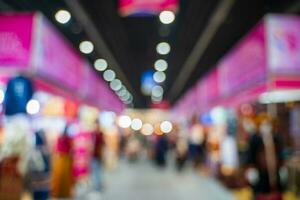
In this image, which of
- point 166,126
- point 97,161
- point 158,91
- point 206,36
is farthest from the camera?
point 158,91

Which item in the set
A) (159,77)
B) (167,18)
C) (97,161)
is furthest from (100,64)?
(97,161)

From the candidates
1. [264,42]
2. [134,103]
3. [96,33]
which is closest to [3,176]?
[264,42]

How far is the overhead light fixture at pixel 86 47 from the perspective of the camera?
1539 centimetres

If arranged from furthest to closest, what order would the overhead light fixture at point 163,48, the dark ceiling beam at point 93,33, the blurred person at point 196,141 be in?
the overhead light fixture at point 163,48, the blurred person at point 196,141, the dark ceiling beam at point 93,33

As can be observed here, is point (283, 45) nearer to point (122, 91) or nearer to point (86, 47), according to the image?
point (86, 47)

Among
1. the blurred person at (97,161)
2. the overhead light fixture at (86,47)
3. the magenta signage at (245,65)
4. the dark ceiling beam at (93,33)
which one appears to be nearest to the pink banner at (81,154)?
the blurred person at (97,161)

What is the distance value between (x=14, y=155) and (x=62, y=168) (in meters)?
3.01

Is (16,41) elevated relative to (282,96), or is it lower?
Answer: elevated

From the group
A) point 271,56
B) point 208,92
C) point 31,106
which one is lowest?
point 31,106

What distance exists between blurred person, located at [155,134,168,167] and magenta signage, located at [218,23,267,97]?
8.81 meters

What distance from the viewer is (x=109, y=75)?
922 inches

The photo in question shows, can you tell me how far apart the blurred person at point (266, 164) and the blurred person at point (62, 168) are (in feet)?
12.8

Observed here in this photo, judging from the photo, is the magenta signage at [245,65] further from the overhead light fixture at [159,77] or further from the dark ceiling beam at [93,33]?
the overhead light fixture at [159,77]

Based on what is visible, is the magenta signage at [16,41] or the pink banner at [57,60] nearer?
the magenta signage at [16,41]
